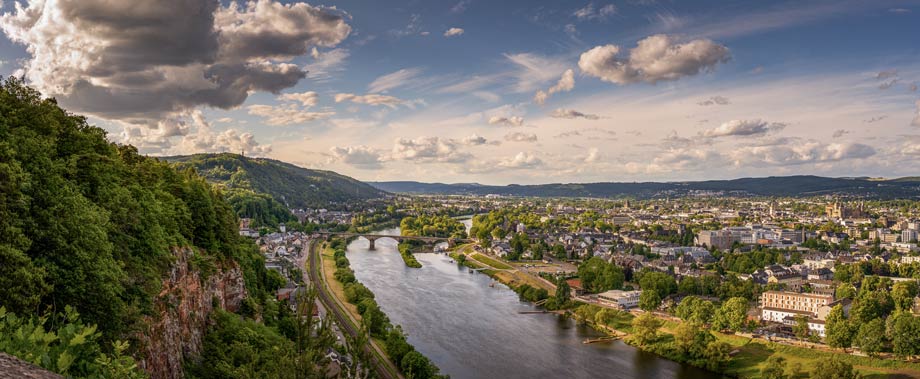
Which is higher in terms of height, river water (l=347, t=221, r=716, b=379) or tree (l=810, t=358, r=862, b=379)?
tree (l=810, t=358, r=862, b=379)

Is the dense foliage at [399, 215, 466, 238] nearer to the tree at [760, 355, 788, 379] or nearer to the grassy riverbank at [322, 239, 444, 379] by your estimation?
the grassy riverbank at [322, 239, 444, 379]

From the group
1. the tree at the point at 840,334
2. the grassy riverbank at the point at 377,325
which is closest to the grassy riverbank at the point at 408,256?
the grassy riverbank at the point at 377,325

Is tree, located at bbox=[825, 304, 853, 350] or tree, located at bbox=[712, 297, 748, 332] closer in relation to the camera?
tree, located at bbox=[825, 304, 853, 350]

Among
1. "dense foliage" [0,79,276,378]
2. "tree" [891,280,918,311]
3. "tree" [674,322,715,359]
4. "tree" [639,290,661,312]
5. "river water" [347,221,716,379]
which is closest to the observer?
"dense foliage" [0,79,276,378]

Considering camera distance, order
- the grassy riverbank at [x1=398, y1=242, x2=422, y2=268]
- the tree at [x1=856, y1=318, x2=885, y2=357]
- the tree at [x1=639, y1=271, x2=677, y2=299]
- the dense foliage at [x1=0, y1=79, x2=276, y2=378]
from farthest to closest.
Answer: the grassy riverbank at [x1=398, y1=242, x2=422, y2=268]
the tree at [x1=639, y1=271, x2=677, y2=299]
the tree at [x1=856, y1=318, x2=885, y2=357]
the dense foliage at [x1=0, y1=79, x2=276, y2=378]

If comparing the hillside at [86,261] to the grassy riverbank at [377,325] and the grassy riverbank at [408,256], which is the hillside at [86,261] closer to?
the grassy riverbank at [377,325]

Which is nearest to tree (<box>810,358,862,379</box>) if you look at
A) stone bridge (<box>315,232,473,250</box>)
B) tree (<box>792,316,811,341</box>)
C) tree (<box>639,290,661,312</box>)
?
tree (<box>792,316,811,341</box>)

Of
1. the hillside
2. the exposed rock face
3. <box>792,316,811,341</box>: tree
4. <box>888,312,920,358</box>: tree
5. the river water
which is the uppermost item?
the hillside

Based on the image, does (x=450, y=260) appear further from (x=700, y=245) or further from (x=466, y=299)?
(x=700, y=245)
